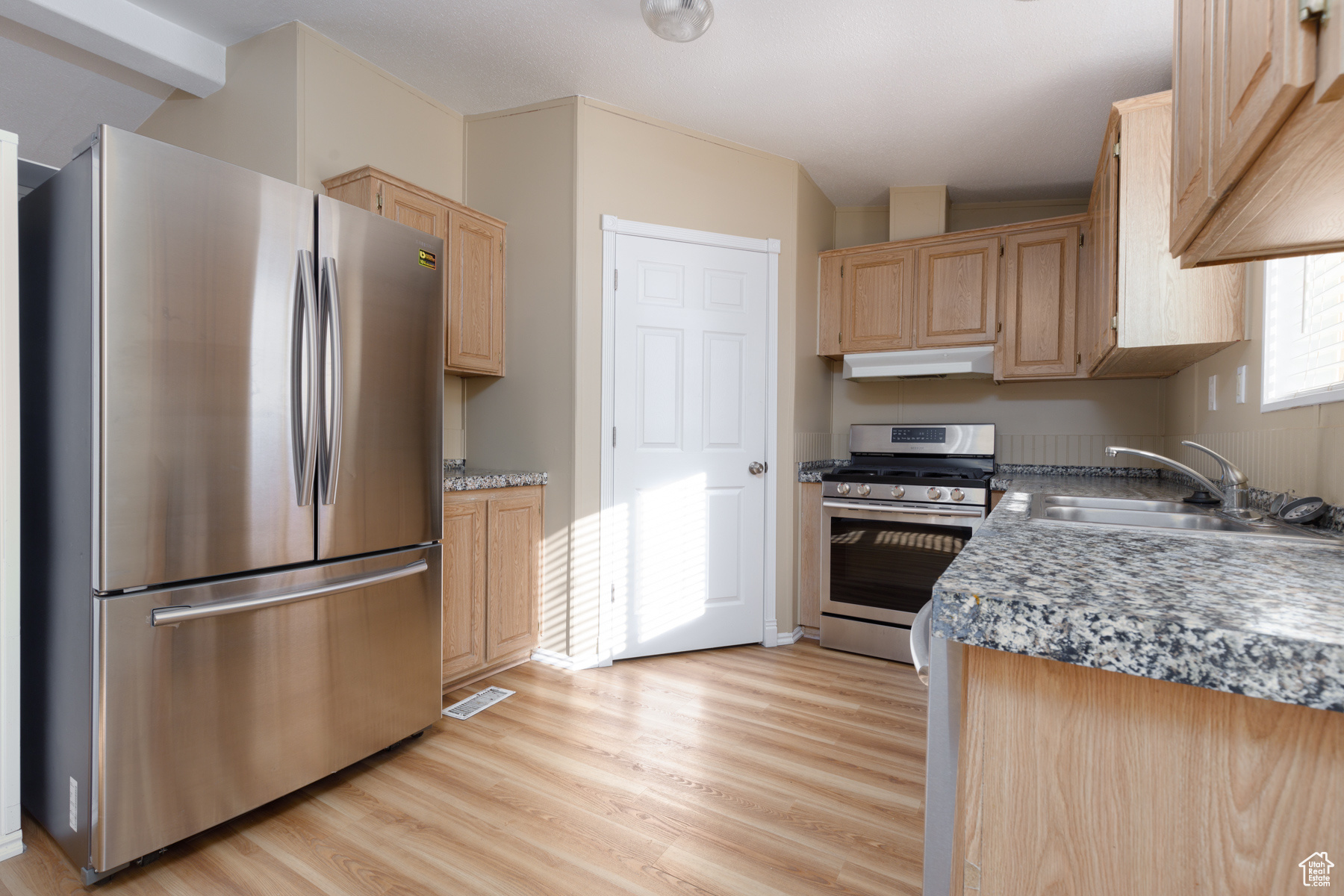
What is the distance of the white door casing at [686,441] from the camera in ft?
9.86

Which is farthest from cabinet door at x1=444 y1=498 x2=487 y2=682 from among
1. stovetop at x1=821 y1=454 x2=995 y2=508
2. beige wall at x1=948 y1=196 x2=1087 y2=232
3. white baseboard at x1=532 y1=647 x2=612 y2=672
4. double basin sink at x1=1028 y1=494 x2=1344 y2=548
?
beige wall at x1=948 y1=196 x2=1087 y2=232

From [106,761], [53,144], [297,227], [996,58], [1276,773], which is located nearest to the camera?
[1276,773]

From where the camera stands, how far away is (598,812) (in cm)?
183

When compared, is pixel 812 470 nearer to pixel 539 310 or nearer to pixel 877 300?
pixel 877 300

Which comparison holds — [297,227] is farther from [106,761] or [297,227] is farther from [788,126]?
[788,126]

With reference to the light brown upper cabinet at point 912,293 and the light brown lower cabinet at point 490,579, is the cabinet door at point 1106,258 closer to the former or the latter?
the light brown upper cabinet at point 912,293

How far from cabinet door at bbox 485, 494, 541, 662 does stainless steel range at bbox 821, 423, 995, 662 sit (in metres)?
1.48

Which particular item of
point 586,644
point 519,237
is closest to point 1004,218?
point 519,237

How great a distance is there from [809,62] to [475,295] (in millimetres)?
1647

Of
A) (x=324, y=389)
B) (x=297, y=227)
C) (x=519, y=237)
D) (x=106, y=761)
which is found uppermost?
(x=519, y=237)

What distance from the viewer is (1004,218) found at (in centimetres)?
384

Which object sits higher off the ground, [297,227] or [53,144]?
[53,144]

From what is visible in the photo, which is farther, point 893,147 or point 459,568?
point 893,147

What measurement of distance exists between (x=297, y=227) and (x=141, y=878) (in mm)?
1625
